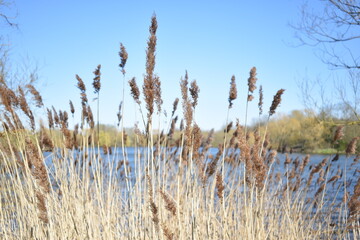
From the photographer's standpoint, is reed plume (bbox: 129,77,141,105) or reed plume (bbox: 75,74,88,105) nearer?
reed plume (bbox: 129,77,141,105)

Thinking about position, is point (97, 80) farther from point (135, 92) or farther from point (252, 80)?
point (252, 80)

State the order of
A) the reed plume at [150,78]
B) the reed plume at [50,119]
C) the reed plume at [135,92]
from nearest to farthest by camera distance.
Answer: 1. the reed plume at [150,78]
2. the reed plume at [135,92]
3. the reed plume at [50,119]

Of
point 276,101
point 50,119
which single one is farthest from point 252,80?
point 50,119

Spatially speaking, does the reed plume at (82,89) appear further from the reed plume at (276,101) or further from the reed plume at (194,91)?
the reed plume at (276,101)

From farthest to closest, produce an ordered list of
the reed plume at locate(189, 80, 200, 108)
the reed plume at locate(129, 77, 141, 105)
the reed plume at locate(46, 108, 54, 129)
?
1. the reed plume at locate(46, 108, 54, 129)
2. the reed plume at locate(189, 80, 200, 108)
3. the reed plume at locate(129, 77, 141, 105)

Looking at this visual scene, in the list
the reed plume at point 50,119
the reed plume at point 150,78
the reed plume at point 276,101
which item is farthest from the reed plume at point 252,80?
the reed plume at point 50,119

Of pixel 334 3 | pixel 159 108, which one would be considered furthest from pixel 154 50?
pixel 334 3

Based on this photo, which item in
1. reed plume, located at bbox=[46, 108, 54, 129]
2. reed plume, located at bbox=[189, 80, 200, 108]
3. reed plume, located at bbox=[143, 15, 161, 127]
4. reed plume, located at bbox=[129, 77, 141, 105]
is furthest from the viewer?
reed plume, located at bbox=[46, 108, 54, 129]

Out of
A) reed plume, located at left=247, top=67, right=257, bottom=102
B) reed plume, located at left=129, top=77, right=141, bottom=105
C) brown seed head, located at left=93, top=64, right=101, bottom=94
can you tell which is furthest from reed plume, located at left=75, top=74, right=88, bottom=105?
reed plume, located at left=247, top=67, right=257, bottom=102

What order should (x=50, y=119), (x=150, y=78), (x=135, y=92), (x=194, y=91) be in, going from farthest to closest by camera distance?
(x=50, y=119) < (x=194, y=91) < (x=135, y=92) < (x=150, y=78)

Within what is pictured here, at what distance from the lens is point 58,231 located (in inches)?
110

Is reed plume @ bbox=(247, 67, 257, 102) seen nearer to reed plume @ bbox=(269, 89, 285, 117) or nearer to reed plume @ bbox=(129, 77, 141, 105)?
reed plume @ bbox=(269, 89, 285, 117)

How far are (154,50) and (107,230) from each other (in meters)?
1.32

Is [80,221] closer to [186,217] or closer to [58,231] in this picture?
[58,231]
